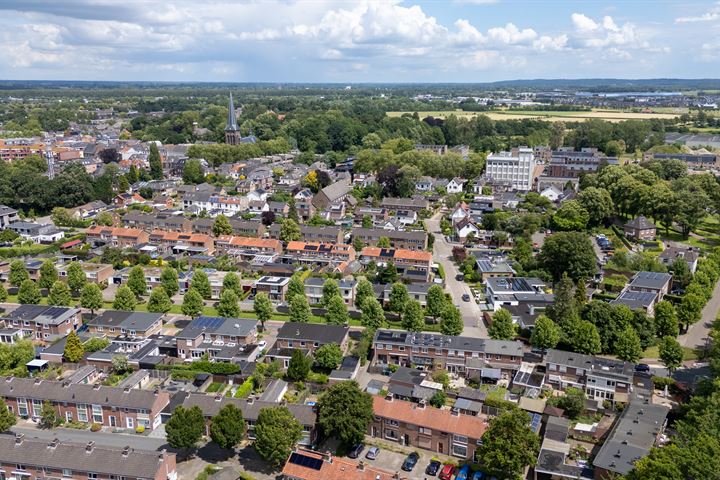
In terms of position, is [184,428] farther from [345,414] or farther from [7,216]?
[7,216]

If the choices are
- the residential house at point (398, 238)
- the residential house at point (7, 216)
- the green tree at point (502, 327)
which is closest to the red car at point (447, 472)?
the green tree at point (502, 327)

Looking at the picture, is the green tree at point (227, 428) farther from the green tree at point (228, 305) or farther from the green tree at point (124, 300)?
the green tree at point (124, 300)

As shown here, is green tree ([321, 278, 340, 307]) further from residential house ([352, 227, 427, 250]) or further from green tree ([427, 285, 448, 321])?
residential house ([352, 227, 427, 250])

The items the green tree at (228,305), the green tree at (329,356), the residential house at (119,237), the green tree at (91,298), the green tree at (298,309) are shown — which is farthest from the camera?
the residential house at (119,237)

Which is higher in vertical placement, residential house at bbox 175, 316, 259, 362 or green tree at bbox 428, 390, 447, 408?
residential house at bbox 175, 316, 259, 362

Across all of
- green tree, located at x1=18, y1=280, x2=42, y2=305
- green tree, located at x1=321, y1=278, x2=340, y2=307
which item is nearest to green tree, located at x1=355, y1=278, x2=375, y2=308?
green tree, located at x1=321, y1=278, x2=340, y2=307

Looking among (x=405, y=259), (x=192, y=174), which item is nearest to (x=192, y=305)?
(x=405, y=259)

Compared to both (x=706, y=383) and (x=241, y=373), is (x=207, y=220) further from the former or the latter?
(x=706, y=383)
